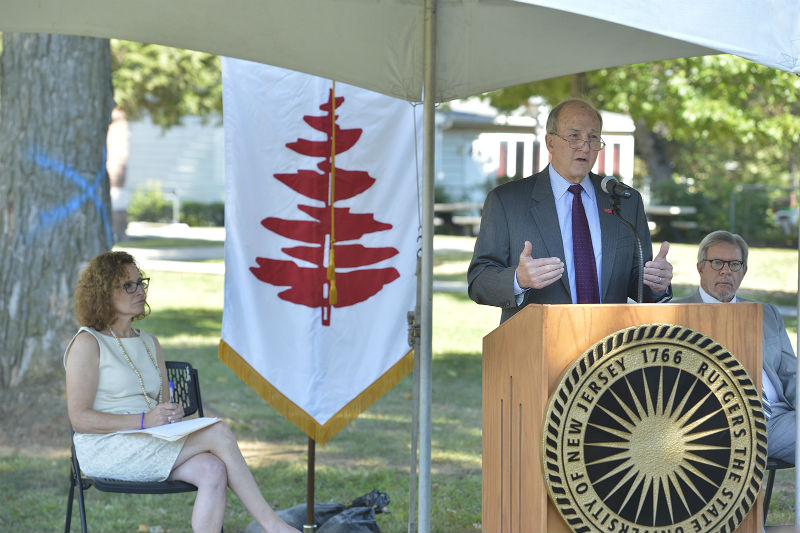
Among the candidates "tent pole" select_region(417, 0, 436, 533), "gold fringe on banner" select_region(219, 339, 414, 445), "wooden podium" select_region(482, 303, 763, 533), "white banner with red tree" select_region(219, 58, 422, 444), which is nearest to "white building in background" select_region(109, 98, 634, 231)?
"white banner with red tree" select_region(219, 58, 422, 444)

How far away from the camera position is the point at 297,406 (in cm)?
498

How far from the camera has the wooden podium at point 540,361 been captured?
111 inches

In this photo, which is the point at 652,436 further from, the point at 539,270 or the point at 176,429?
the point at 176,429

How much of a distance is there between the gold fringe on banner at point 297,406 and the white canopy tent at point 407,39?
2.41 feet

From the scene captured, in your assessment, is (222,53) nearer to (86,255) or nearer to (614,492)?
(614,492)

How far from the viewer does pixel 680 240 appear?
23.5 meters

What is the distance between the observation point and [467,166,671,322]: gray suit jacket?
358 centimetres

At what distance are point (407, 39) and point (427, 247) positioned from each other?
947mm

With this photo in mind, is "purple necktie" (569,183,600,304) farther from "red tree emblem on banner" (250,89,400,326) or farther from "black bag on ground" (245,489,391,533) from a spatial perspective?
"black bag on ground" (245,489,391,533)

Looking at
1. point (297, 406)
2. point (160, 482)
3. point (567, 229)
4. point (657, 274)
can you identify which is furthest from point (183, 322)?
point (657, 274)

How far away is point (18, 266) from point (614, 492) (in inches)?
220

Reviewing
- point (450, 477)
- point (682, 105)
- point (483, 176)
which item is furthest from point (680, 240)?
point (450, 477)

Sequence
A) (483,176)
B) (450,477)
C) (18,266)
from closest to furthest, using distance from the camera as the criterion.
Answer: (450,477), (18,266), (483,176)

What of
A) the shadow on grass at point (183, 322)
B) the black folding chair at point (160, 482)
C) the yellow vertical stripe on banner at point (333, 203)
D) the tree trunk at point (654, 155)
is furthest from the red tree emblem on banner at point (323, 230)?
the tree trunk at point (654, 155)
